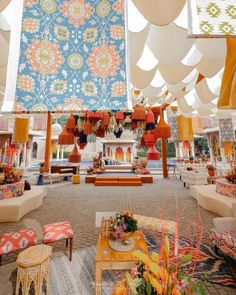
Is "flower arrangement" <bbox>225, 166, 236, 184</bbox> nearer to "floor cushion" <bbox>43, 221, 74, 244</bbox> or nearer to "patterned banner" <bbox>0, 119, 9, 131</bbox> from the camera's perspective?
"floor cushion" <bbox>43, 221, 74, 244</bbox>

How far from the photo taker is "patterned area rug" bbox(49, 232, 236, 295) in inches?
67.6

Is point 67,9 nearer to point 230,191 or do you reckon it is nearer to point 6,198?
point 6,198

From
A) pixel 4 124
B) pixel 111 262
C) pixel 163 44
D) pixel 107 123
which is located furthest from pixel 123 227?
pixel 4 124

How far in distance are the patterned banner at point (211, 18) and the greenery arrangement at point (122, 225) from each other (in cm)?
204

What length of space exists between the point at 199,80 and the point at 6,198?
717cm

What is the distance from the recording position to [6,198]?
3.96 m

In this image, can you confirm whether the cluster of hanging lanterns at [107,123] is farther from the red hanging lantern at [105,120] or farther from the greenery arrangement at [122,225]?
the greenery arrangement at [122,225]

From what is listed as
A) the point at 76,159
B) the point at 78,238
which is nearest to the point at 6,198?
the point at 78,238

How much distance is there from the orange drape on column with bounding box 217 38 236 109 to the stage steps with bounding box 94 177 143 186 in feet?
18.5

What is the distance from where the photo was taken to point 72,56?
59.9 inches

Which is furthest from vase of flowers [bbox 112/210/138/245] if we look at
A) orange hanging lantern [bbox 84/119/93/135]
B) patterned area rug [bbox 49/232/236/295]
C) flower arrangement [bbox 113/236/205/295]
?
orange hanging lantern [bbox 84/119/93/135]

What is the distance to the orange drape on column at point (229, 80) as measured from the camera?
2424 millimetres

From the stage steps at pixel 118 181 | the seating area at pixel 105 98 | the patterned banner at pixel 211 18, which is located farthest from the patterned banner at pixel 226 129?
the patterned banner at pixel 211 18

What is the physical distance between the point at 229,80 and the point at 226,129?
9.91m
